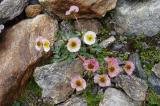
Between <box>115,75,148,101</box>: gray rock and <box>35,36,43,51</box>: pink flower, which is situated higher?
<box>35,36,43,51</box>: pink flower

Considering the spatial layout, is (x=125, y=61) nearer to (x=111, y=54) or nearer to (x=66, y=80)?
(x=111, y=54)

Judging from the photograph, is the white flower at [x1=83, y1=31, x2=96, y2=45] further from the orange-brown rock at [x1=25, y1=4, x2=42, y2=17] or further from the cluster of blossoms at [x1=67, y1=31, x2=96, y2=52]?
the orange-brown rock at [x1=25, y1=4, x2=42, y2=17]

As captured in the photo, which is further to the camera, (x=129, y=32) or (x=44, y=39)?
(x=129, y=32)

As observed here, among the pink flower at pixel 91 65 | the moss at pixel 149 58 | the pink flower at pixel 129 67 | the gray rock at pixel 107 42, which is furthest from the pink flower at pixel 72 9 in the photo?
the moss at pixel 149 58

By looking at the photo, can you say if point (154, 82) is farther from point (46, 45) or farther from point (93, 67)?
point (46, 45)

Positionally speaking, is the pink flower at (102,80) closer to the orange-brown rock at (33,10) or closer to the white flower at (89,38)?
the white flower at (89,38)

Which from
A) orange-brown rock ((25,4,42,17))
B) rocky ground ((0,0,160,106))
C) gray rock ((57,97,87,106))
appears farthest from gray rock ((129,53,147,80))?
orange-brown rock ((25,4,42,17))

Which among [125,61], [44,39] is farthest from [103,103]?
[44,39]
